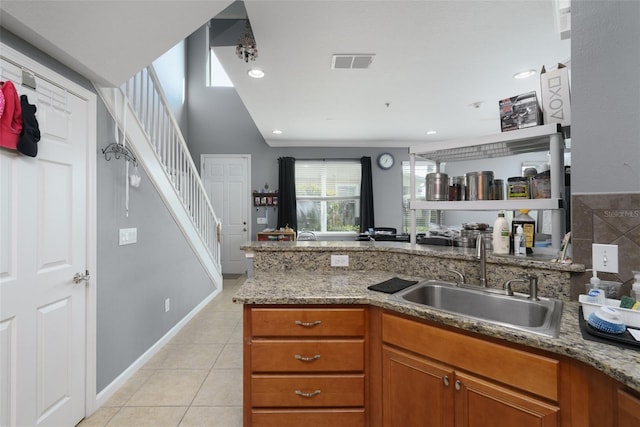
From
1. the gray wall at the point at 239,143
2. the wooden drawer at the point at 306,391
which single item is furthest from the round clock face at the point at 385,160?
the wooden drawer at the point at 306,391

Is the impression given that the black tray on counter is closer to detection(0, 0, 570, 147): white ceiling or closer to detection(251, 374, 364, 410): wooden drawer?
detection(251, 374, 364, 410): wooden drawer

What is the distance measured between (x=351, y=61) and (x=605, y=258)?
2.33 m

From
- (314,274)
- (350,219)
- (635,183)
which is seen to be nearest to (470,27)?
(635,183)

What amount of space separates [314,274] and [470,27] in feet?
7.16

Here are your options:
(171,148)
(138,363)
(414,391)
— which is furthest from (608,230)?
(171,148)

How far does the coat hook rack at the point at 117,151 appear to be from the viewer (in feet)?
6.32

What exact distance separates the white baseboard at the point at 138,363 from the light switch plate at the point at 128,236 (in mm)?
962

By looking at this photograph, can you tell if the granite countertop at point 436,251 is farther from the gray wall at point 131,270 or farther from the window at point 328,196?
the window at point 328,196

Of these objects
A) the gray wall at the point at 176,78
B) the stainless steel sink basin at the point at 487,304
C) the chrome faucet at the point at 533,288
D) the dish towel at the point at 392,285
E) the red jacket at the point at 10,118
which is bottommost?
the stainless steel sink basin at the point at 487,304

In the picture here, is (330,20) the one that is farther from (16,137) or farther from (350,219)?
(350,219)

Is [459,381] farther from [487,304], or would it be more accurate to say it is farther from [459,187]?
[459,187]

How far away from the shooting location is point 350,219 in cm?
586

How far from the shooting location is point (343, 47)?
2.39m

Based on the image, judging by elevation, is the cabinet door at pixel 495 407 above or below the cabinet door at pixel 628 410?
below
